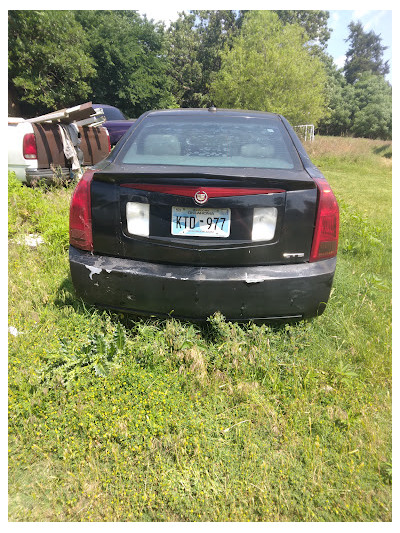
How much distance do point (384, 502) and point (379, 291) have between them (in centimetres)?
208

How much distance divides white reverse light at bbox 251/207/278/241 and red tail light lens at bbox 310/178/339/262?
27 cm

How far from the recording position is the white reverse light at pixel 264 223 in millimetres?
2051

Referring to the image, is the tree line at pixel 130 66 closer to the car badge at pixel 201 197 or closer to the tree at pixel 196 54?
the tree at pixel 196 54

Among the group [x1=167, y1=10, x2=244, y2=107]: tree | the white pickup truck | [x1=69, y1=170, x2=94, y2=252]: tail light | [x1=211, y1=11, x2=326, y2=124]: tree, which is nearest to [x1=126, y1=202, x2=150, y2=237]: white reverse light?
[x1=69, y1=170, x2=94, y2=252]: tail light

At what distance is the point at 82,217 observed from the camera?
7.30 ft

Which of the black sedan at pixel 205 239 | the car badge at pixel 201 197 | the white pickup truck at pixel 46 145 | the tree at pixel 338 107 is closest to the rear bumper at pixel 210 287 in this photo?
the black sedan at pixel 205 239

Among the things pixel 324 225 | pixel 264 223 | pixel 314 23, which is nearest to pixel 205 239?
pixel 264 223

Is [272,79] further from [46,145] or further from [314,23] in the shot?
[314,23]

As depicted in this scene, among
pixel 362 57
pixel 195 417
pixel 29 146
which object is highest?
pixel 362 57

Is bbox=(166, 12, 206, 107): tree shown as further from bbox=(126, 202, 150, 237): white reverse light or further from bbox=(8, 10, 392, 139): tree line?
bbox=(126, 202, 150, 237): white reverse light

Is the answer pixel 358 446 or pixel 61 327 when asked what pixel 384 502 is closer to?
pixel 358 446

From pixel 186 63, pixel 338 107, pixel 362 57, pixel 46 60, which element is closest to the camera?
pixel 46 60

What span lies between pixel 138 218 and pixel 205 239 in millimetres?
420

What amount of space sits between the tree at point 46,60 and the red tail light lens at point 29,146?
52.0 ft
